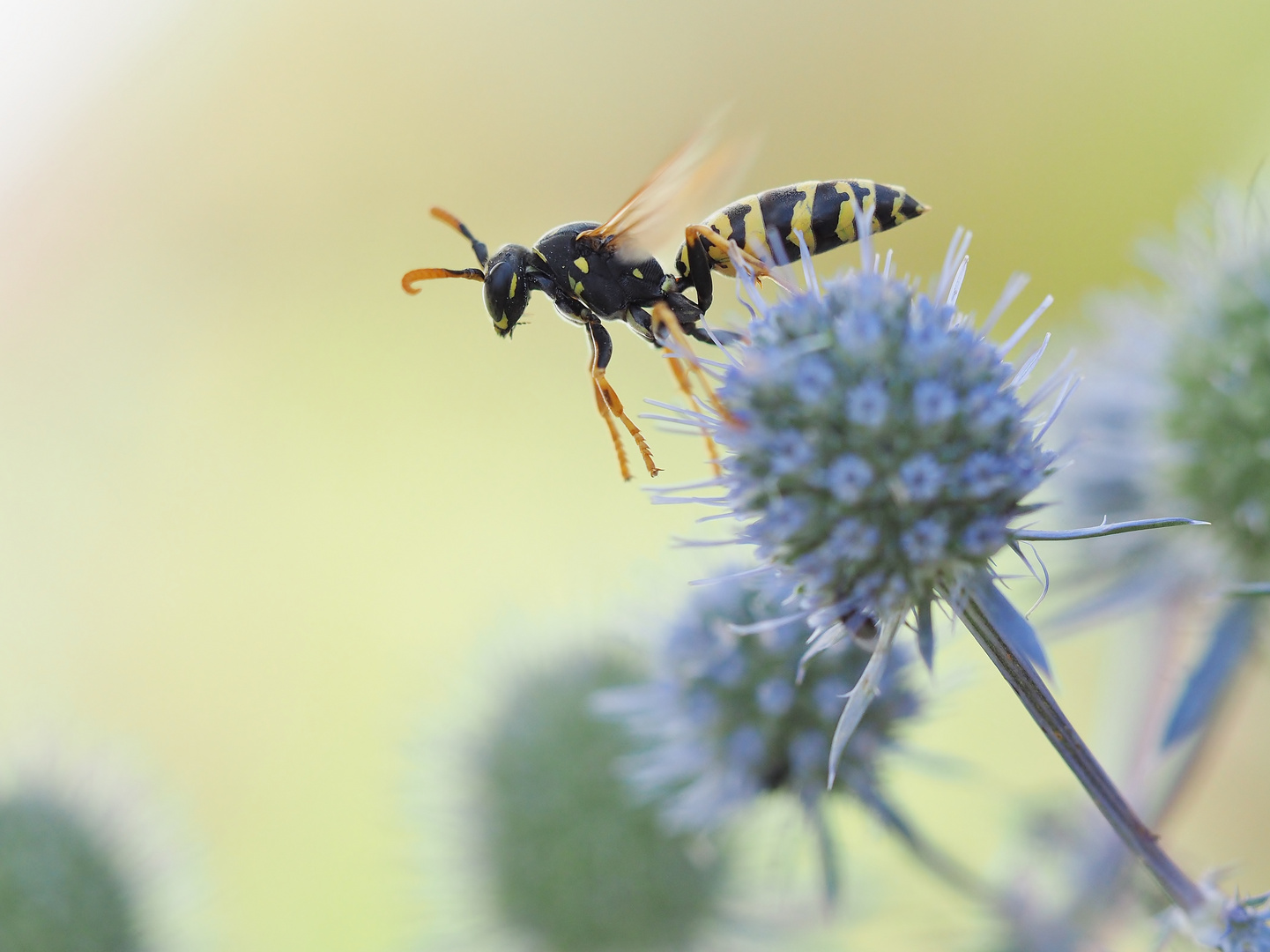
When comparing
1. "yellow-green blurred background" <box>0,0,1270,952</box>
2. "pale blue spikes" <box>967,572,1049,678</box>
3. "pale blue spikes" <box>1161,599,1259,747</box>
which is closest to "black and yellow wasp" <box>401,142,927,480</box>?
"pale blue spikes" <box>967,572,1049,678</box>

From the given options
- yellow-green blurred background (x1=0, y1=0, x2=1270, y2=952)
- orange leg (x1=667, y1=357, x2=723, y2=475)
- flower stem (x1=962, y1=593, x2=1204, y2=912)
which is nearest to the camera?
flower stem (x1=962, y1=593, x2=1204, y2=912)

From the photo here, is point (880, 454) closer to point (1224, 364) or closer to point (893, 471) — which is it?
point (893, 471)

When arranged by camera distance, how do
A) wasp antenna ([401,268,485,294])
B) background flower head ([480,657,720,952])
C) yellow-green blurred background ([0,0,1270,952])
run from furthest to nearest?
1. yellow-green blurred background ([0,0,1270,952])
2. background flower head ([480,657,720,952])
3. wasp antenna ([401,268,485,294])

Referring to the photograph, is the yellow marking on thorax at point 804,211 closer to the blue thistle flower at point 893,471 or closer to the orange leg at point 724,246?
the orange leg at point 724,246

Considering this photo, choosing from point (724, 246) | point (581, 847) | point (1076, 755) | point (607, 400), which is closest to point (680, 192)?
point (724, 246)

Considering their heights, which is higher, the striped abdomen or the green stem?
the striped abdomen

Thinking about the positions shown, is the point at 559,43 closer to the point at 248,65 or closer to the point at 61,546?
the point at 248,65

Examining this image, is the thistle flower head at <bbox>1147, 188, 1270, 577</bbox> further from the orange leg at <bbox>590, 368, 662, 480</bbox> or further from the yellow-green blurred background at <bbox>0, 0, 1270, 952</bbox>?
the yellow-green blurred background at <bbox>0, 0, 1270, 952</bbox>
